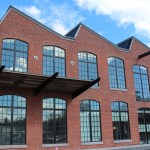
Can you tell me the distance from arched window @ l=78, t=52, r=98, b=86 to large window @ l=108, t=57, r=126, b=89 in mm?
1904

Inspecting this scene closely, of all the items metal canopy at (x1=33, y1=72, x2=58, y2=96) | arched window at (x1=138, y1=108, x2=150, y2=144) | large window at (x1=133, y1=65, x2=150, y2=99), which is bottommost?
arched window at (x1=138, y1=108, x2=150, y2=144)

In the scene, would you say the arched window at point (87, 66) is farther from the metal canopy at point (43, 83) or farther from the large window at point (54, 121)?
the large window at point (54, 121)

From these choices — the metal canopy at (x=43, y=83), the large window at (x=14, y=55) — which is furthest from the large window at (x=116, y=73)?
the large window at (x=14, y=55)

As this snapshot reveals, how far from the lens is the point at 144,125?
2625cm

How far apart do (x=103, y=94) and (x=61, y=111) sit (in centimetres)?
471

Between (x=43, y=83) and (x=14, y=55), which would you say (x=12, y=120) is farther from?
(x=14, y=55)

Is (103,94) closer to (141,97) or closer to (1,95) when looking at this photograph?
(141,97)

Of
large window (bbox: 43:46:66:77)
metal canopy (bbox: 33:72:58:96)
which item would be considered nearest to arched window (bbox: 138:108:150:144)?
large window (bbox: 43:46:66:77)

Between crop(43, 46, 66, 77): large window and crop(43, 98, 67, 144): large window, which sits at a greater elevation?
crop(43, 46, 66, 77): large window

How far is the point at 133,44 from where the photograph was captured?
2883 centimetres

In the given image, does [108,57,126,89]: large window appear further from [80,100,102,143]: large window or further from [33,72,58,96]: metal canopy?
[33,72,58,96]: metal canopy

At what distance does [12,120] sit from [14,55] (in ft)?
16.2

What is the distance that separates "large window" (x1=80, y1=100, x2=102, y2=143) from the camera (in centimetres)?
2208

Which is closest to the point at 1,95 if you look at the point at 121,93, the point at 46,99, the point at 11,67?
the point at 11,67
